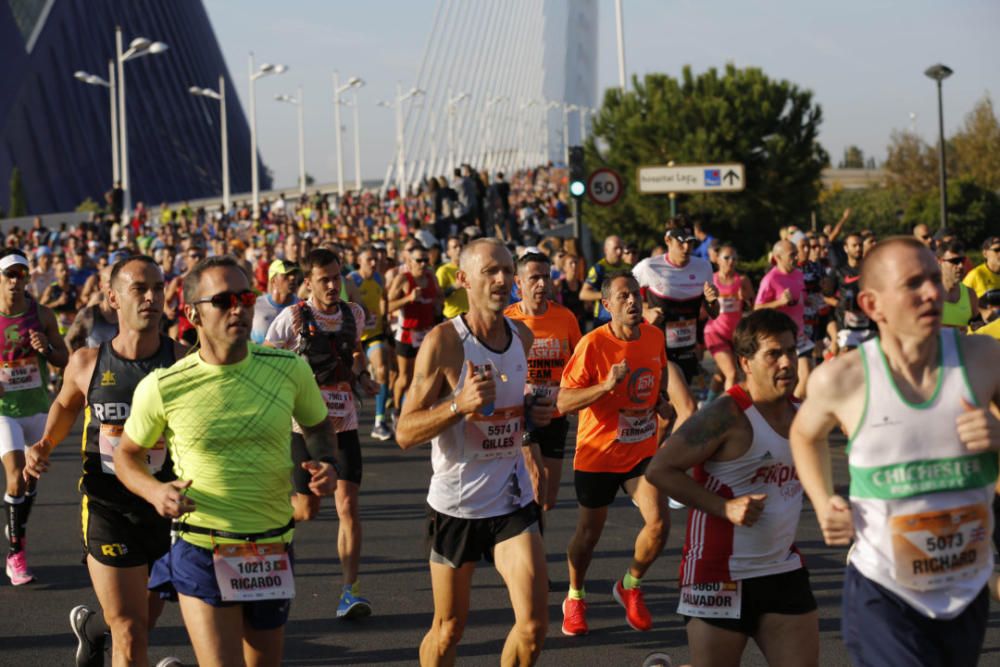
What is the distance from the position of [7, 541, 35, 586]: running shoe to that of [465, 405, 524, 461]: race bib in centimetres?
396

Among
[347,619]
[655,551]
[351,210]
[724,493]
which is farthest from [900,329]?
[351,210]

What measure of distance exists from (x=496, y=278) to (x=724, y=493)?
1348 millimetres

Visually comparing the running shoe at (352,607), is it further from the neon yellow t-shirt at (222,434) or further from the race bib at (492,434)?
the neon yellow t-shirt at (222,434)

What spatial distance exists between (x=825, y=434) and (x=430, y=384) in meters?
1.88

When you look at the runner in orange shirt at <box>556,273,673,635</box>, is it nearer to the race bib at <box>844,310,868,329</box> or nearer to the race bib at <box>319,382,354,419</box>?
the race bib at <box>319,382,354,419</box>

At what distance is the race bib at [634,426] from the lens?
7184 millimetres

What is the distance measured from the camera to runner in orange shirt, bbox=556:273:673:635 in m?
6.96

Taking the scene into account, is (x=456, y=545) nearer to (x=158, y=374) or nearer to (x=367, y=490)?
(x=158, y=374)

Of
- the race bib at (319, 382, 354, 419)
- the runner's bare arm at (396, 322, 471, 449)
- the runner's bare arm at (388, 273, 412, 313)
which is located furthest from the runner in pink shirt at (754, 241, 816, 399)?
the runner's bare arm at (396, 322, 471, 449)

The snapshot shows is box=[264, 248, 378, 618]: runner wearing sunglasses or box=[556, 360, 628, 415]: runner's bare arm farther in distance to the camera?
box=[264, 248, 378, 618]: runner wearing sunglasses

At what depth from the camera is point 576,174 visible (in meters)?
18.2

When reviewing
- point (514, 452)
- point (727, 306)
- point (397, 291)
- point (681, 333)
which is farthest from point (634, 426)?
point (397, 291)

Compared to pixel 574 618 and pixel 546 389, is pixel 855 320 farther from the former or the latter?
pixel 574 618

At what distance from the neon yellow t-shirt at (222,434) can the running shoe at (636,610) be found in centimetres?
282
